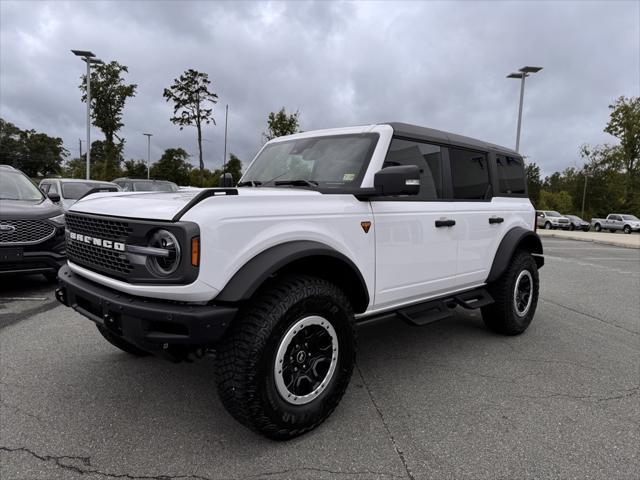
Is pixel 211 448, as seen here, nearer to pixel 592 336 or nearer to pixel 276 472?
pixel 276 472

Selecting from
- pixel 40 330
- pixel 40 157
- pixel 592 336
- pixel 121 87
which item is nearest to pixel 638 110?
pixel 121 87

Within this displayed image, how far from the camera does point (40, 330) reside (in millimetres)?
4383

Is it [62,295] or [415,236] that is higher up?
[415,236]

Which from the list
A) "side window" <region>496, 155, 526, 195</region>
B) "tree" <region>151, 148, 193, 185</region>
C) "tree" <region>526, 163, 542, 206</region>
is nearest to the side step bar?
"side window" <region>496, 155, 526, 195</region>

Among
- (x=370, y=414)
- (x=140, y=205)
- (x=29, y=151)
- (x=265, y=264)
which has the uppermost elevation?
(x=29, y=151)

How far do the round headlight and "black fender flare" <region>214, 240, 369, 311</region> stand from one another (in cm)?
27

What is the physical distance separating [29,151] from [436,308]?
8603 cm

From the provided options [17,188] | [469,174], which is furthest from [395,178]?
[17,188]

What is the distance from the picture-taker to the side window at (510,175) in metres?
4.51

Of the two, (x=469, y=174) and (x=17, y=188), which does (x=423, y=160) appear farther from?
(x=17, y=188)

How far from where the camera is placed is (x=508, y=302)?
4328 millimetres

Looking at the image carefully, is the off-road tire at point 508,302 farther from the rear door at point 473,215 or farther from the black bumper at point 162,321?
the black bumper at point 162,321

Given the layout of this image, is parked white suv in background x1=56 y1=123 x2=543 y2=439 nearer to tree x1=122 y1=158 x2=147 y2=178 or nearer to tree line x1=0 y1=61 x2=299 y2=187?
tree line x1=0 y1=61 x2=299 y2=187

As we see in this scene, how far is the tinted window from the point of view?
152 inches
